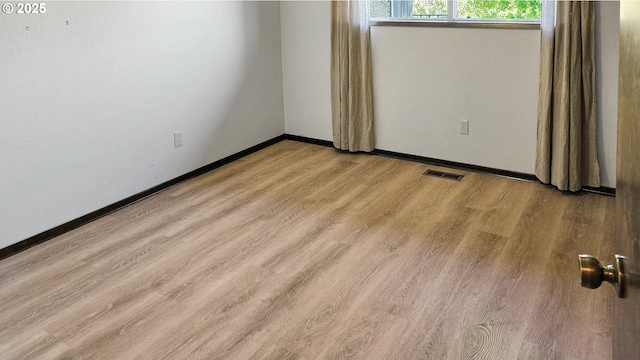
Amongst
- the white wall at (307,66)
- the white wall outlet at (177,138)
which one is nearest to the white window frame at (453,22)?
the white wall at (307,66)

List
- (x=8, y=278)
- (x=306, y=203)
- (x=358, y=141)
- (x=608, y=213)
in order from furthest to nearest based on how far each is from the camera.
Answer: (x=358, y=141) → (x=306, y=203) → (x=608, y=213) → (x=8, y=278)

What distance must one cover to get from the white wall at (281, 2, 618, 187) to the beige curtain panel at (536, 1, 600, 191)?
0.26 feet

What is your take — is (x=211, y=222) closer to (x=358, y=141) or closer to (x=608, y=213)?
(x=358, y=141)

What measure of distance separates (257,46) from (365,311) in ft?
9.36

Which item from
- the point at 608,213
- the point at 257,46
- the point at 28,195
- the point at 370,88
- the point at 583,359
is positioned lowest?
the point at 583,359

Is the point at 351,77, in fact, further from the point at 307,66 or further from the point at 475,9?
the point at 475,9

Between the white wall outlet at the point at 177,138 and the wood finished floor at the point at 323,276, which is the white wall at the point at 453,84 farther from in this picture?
the white wall outlet at the point at 177,138

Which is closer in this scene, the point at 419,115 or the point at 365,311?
the point at 365,311

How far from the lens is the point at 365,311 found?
2.71 meters

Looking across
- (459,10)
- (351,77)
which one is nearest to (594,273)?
(459,10)

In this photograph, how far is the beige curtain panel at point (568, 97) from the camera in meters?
3.73

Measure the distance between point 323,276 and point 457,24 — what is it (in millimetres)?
2171

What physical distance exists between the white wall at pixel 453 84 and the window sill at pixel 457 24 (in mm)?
36

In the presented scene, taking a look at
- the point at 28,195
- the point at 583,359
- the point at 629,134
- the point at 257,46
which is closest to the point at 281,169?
the point at 257,46
